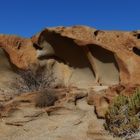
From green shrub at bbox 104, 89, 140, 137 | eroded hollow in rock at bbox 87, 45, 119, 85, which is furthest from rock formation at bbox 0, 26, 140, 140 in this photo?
green shrub at bbox 104, 89, 140, 137

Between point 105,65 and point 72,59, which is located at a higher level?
point 72,59

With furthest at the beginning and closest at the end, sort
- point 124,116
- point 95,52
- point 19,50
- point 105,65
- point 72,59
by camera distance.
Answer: point 72,59, point 19,50, point 105,65, point 95,52, point 124,116

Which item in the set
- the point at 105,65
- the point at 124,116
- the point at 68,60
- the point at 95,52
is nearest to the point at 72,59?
the point at 68,60

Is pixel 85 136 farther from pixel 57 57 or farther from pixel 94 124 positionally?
pixel 57 57

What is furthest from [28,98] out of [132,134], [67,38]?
[67,38]

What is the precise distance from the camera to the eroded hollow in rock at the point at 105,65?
22078 millimetres

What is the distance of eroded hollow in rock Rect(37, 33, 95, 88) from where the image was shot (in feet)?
75.1

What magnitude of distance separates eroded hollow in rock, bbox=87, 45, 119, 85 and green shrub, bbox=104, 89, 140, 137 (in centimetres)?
1038

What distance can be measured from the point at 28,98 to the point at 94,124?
3.07 meters

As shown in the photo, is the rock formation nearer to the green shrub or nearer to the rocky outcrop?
the rocky outcrop

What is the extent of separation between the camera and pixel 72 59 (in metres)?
23.3

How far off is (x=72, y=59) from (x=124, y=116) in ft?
40.6

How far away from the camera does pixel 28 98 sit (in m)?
14.1

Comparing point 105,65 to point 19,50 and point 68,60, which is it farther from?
point 19,50
